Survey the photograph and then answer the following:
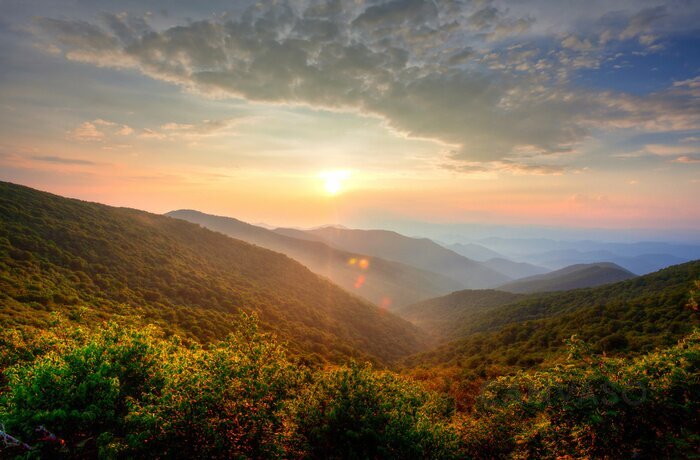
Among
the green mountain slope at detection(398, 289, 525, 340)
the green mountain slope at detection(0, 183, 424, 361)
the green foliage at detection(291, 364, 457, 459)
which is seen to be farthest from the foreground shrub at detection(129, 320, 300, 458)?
the green mountain slope at detection(398, 289, 525, 340)

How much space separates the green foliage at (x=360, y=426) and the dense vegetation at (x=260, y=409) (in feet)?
0.23

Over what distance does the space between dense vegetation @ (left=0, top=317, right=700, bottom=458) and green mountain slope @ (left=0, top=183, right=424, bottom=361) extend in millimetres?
9410

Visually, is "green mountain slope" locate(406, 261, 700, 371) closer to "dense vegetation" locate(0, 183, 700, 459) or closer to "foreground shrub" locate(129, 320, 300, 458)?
"dense vegetation" locate(0, 183, 700, 459)

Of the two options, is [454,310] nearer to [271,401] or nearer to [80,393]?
[271,401]

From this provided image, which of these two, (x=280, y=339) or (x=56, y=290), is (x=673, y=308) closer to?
(x=280, y=339)

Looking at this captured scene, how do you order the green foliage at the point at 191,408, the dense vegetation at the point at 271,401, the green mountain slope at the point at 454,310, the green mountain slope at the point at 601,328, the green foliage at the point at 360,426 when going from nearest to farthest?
the green foliage at the point at 191,408, the dense vegetation at the point at 271,401, the green foliage at the point at 360,426, the green mountain slope at the point at 601,328, the green mountain slope at the point at 454,310

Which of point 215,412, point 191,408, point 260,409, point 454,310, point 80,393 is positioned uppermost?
point 80,393

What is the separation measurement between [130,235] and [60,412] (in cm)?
7706

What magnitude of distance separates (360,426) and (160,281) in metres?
58.4

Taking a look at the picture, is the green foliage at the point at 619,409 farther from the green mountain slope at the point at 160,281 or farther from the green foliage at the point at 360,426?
the green mountain slope at the point at 160,281

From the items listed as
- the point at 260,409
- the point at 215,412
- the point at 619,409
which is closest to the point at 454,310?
the point at 619,409

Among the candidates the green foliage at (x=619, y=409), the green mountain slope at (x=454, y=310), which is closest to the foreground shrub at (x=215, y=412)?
Answer: the green foliage at (x=619, y=409)

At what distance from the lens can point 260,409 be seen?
13930mm

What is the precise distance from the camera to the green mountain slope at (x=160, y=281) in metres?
41.7
